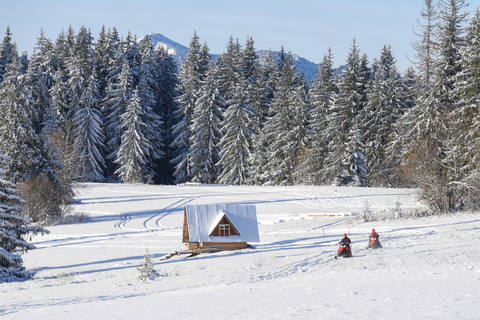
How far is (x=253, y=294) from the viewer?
12203 millimetres

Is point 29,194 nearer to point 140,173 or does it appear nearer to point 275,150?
point 140,173

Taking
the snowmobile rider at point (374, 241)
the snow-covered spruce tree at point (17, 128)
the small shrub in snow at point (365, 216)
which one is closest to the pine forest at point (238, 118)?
the snow-covered spruce tree at point (17, 128)

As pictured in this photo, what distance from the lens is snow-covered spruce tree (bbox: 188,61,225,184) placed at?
6272 cm

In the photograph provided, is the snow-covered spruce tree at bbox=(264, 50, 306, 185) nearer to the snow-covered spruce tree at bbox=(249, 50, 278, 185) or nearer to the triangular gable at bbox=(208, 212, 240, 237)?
the snow-covered spruce tree at bbox=(249, 50, 278, 185)

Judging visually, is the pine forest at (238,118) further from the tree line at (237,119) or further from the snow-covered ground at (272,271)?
the snow-covered ground at (272,271)

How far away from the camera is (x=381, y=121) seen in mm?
55969

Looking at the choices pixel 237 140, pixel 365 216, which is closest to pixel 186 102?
pixel 237 140

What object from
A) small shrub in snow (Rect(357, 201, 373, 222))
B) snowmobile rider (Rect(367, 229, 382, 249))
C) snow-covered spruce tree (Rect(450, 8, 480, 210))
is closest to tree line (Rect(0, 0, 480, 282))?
snow-covered spruce tree (Rect(450, 8, 480, 210))

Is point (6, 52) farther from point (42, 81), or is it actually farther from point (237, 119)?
point (237, 119)

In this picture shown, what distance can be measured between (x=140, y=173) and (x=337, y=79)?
27.7m

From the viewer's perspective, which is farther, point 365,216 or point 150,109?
point 150,109

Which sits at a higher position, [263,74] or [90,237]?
[263,74]

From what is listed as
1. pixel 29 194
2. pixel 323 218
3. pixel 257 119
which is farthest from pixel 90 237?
pixel 257 119

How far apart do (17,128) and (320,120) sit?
33289 mm
